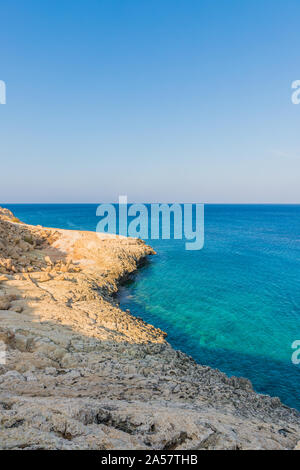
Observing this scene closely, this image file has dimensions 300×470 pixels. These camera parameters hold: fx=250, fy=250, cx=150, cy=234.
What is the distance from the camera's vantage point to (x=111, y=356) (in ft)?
27.5

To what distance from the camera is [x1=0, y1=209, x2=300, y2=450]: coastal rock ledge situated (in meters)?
3.97

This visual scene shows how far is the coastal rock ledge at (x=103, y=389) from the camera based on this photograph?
3969mm

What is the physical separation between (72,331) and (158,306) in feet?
31.9

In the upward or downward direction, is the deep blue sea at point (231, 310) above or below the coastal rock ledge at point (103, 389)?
below

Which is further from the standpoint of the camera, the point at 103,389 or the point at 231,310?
the point at 231,310

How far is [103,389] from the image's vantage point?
5953 mm

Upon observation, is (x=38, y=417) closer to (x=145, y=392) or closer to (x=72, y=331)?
(x=145, y=392)

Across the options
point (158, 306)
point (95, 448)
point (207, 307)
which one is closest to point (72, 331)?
point (95, 448)

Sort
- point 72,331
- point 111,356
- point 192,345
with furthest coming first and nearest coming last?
point 192,345, point 72,331, point 111,356

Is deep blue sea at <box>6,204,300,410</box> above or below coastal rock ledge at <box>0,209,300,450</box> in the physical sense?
below

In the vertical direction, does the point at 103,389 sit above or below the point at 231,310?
above

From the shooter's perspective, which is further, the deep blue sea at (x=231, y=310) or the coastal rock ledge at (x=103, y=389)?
the deep blue sea at (x=231, y=310)
